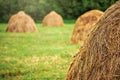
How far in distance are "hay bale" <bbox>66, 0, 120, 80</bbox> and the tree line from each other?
31.2 meters

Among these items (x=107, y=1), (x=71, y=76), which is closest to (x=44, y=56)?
(x=71, y=76)

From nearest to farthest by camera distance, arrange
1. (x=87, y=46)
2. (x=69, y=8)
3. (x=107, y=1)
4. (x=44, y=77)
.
A: 1. (x=87, y=46)
2. (x=44, y=77)
3. (x=107, y=1)
4. (x=69, y=8)

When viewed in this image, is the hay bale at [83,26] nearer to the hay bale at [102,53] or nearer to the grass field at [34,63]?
the grass field at [34,63]

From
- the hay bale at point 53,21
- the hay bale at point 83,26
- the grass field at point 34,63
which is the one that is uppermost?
the hay bale at point 83,26

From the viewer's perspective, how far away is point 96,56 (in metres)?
5.81

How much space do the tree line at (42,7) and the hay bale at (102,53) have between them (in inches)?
1227

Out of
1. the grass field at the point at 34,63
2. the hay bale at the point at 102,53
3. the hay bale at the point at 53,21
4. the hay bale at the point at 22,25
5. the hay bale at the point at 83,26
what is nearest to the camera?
the hay bale at the point at 102,53

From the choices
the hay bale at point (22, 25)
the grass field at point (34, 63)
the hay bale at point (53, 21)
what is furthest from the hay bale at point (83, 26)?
the hay bale at point (53, 21)

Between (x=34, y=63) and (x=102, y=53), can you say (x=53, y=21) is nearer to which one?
(x=34, y=63)

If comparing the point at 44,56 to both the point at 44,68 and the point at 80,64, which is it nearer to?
the point at 44,68

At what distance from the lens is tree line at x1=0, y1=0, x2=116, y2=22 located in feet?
125

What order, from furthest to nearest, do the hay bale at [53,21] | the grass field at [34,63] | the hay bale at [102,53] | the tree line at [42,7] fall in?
1. the tree line at [42,7]
2. the hay bale at [53,21]
3. the grass field at [34,63]
4. the hay bale at [102,53]

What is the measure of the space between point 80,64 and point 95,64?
39cm

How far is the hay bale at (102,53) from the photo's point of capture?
5.59 metres
